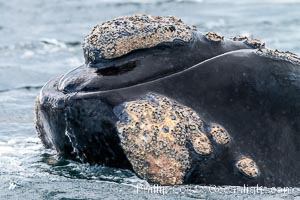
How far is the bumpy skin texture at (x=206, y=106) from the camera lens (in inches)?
220

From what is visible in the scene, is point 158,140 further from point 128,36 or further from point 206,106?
point 128,36

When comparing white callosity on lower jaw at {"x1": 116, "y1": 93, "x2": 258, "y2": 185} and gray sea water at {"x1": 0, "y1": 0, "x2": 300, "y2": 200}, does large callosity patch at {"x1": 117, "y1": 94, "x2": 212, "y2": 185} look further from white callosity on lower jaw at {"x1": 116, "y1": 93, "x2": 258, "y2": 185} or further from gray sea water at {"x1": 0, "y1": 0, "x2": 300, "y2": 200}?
gray sea water at {"x1": 0, "y1": 0, "x2": 300, "y2": 200}

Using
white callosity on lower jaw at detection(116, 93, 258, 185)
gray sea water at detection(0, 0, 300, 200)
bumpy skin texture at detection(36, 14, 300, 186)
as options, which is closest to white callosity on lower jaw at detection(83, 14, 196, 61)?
bumpy skin texture at detection(36, 14, 300, 186)

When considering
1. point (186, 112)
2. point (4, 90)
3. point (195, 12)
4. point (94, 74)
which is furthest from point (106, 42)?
point (195, 12)

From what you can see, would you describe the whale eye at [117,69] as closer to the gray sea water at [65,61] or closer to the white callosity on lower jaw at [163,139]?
the white callosity on lower jaw at [163,139]

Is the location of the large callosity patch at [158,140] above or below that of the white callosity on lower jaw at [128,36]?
below

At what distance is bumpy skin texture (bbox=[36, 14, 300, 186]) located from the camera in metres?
5.58

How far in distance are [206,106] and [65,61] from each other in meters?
6.65

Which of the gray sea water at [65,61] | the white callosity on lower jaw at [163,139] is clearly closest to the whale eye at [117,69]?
the white callosity on lower jaw at [163,139]

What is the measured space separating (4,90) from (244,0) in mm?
8737

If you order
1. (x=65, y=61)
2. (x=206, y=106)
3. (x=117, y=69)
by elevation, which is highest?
(x=117, y=69)

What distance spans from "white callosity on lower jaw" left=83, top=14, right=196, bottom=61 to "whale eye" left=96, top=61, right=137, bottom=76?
0.25 ft

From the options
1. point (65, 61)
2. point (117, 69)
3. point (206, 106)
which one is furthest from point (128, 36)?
point (65, 61)

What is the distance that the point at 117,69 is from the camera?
5.77 m
